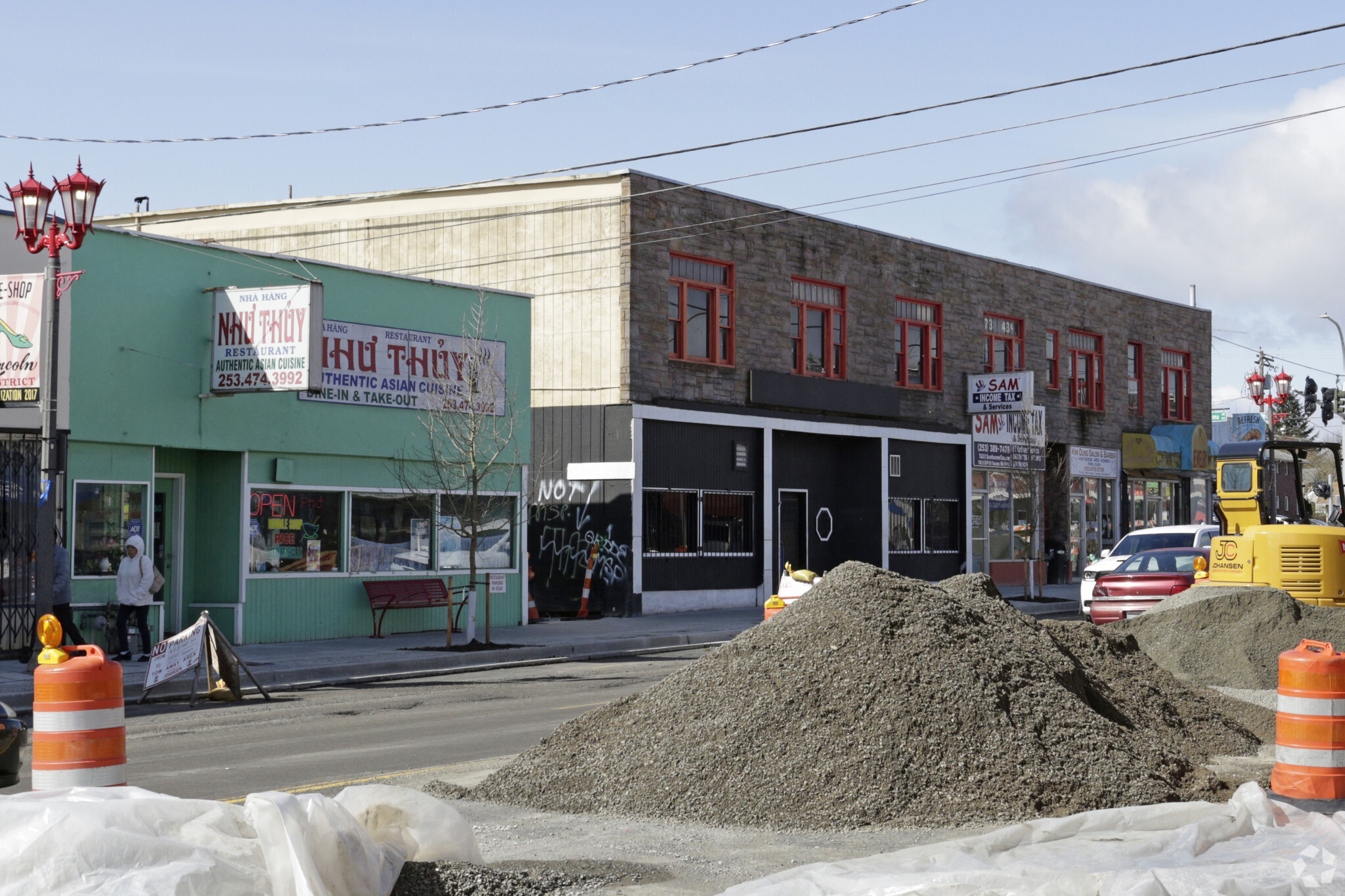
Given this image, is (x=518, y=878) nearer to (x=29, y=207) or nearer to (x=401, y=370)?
(x=29, y=207)

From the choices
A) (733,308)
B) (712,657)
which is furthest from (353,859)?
(733,308)

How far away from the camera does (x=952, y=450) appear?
36281mm

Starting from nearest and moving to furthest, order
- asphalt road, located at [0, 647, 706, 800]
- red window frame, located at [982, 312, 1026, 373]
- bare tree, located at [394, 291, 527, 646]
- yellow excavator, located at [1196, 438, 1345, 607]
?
1. asphalt road, located at [0, 647, 706, 800]
2. yellow excavator, located at [1196, 438, 1345, 607]
3. bare tree, located at [394, 291, 527, 646]
4. red window frame, located at [982, 312, 1026, 373]

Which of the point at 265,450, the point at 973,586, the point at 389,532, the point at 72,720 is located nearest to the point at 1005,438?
the point at 389,532

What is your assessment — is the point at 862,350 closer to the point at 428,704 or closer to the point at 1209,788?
the point at 428,704

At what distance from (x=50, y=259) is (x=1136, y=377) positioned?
34.3 meters

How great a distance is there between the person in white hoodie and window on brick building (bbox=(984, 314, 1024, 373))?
951 inches

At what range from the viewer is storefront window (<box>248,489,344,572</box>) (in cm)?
2128

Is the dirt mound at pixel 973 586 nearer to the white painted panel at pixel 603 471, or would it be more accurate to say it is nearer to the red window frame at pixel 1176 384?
the white painted panel at pixel 603 471

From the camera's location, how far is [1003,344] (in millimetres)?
38375

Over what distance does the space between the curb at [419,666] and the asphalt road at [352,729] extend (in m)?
0.57

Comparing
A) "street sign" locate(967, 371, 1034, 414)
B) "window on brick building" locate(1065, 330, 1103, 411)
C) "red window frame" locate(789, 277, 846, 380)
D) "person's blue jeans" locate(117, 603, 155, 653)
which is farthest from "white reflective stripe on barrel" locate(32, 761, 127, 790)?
"window on brick building" locate(1065, 330, 1103, 411)

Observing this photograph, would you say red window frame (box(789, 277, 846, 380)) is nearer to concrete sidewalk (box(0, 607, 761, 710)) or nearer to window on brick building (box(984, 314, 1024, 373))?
window on brick building (box(984, 314, 1024, 373))

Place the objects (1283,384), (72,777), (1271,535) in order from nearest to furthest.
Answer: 1. (72,777)
2. (1271,535)
3. (1283,384)
